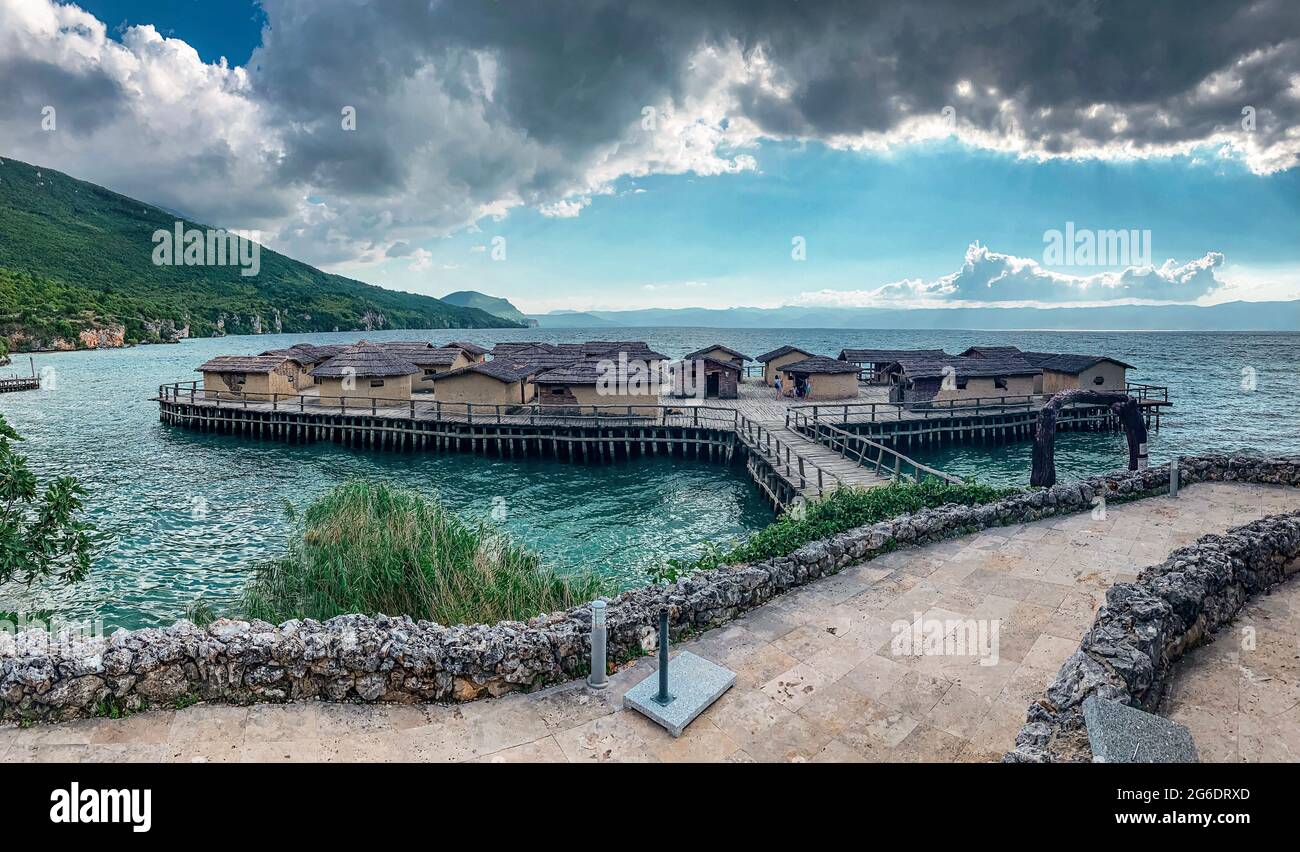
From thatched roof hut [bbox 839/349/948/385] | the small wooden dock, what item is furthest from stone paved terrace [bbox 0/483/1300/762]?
the small wooden dock

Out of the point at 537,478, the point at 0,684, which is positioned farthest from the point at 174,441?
the point at 0,684

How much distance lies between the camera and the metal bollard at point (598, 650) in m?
7.12

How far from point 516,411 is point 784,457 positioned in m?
19.1

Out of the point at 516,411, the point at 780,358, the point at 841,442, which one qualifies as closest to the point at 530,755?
the point at 841,442

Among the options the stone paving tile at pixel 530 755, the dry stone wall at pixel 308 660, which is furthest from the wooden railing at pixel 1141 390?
the stone paving tile at pixel 530 755

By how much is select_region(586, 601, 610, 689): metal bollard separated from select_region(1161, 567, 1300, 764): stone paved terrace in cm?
603

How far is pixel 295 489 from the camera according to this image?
2883 centimetres

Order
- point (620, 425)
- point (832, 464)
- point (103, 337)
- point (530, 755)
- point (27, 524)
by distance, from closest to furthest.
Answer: point (530, 755) < point (27, 524) < point (832, 464) < point (620, 425) < point (103, 337)

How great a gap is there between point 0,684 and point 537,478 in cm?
2539

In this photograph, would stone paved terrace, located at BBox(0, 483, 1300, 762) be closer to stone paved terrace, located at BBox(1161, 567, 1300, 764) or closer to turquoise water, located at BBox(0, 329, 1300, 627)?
stone paved terrace, located at BBox(1161, 567, 1300, 764)

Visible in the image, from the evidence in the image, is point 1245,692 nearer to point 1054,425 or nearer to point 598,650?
point 598,650

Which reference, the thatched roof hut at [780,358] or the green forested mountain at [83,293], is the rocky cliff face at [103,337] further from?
the thatched roof hut at [780,358]
